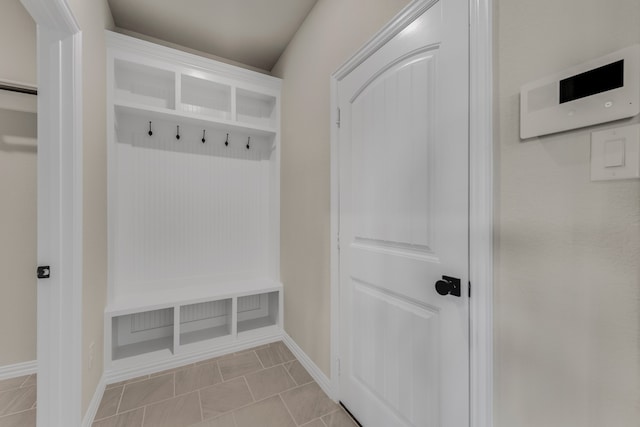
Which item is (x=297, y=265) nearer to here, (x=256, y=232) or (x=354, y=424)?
(x=256, y=232)

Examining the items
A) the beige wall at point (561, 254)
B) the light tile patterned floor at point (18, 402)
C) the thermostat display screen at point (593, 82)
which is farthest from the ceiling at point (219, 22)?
the light tile patterned floor at point (18, 402)

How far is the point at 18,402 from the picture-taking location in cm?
167

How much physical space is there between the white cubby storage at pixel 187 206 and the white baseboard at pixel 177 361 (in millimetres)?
12

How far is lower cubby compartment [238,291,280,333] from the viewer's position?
261cm

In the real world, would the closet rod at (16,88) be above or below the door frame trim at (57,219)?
above

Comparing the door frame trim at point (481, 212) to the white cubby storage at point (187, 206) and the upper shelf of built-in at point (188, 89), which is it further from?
the upper shelf of built-in at point (188, 89)

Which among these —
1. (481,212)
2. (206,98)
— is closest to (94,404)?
(481,212)

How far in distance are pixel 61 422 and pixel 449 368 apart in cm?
180

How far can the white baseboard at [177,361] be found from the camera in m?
1.92

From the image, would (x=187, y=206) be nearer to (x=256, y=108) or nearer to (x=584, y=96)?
(x=256, y=108)

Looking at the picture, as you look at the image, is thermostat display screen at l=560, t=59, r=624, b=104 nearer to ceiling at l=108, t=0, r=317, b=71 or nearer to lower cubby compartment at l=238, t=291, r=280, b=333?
ceiling at l=108, t=0, r=317, b=71

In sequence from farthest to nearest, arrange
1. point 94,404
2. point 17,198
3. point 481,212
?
point 17,198
point 94,404
point 481,212

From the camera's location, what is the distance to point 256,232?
109 inches

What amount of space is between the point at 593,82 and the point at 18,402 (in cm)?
318
